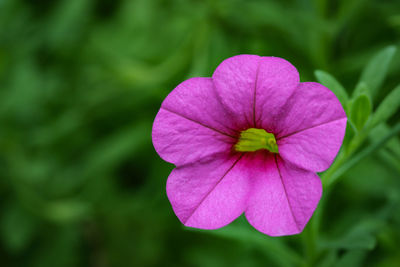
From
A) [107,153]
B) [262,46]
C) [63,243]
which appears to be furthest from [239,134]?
[63,243]

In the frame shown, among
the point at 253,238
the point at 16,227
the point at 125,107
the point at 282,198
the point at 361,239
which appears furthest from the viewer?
the point at 125,107

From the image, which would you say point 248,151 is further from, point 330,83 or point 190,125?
point 330,83

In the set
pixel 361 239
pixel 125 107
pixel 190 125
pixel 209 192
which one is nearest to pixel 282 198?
pixel 209 192

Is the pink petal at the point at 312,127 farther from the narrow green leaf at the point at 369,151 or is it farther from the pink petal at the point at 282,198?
the narrow green leaf at the point at 369,151

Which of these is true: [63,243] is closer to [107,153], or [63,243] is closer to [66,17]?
[107,153]

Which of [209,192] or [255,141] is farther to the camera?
[255,141]

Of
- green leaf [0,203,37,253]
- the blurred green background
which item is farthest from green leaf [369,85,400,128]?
green leaf [0,203,37,253]
